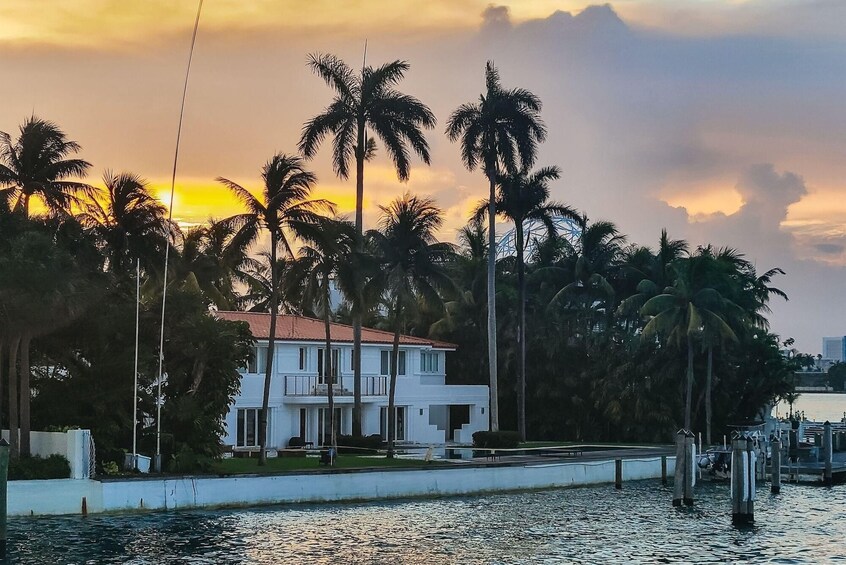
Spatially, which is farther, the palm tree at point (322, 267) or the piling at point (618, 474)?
the piling at point (618, 474)

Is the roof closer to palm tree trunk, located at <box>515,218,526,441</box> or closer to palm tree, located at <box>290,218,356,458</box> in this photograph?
palm tree trunk, located at <box>515,218,526,441</box>

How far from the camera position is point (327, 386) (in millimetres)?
69062

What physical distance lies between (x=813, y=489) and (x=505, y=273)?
33576 mm

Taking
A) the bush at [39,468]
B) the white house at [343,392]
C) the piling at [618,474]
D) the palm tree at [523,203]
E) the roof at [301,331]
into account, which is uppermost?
the palm tree at [523,203]

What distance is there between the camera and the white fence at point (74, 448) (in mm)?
42062

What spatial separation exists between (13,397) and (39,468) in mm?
4011

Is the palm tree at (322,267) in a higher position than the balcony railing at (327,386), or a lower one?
higher

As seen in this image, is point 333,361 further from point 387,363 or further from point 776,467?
point 776,467

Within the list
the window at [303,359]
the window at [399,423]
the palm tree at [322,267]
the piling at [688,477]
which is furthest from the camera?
the window at [399,423]

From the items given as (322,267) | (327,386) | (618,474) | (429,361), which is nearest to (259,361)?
(327,386)

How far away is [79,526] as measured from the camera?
39.4m

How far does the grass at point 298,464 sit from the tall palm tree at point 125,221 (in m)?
9.16

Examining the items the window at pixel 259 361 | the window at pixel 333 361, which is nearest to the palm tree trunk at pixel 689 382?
the window at pixel 333 361

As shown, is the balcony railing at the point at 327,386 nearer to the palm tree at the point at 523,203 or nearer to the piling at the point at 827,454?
the palm tree at the point at 523,203
